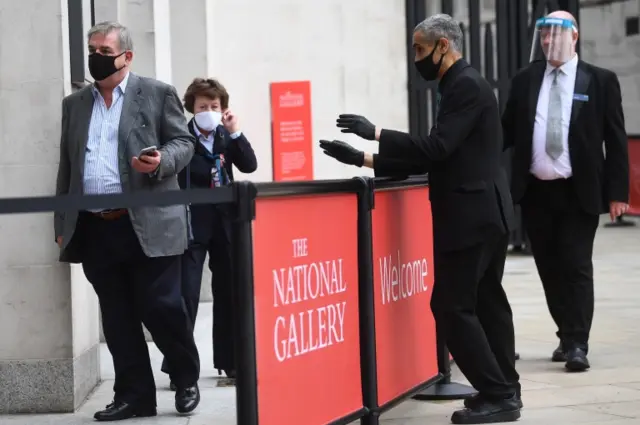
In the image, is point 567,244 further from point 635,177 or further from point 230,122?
point 635,177

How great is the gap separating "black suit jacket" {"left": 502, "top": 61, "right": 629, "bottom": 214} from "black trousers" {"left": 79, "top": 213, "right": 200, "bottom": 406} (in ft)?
7.99

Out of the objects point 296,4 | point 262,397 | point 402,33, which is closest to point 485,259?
point 262,397

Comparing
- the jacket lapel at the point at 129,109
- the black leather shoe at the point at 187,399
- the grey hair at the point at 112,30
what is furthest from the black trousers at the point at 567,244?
the grey hair at the point at 112,30

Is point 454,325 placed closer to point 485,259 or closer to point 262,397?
point 485,259

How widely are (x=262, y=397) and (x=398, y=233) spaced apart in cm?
171

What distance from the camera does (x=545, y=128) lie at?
788 centimetres

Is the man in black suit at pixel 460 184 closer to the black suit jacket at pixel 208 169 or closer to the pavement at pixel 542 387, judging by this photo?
the pavement at pixel 542 387

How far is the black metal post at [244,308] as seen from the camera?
4.55 meters

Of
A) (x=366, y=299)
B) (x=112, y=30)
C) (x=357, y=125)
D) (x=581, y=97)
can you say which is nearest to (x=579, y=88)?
(x=581, y=97)

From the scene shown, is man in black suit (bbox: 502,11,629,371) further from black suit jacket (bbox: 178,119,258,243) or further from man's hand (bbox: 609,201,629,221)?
black suit jacket (bbox: 178,119,258,243)

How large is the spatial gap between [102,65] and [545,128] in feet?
9.70

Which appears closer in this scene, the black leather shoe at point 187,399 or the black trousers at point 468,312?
the black trousers at point 468,312

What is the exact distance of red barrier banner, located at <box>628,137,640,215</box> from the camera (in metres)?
20.7

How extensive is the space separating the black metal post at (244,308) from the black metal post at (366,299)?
41.7 inches
